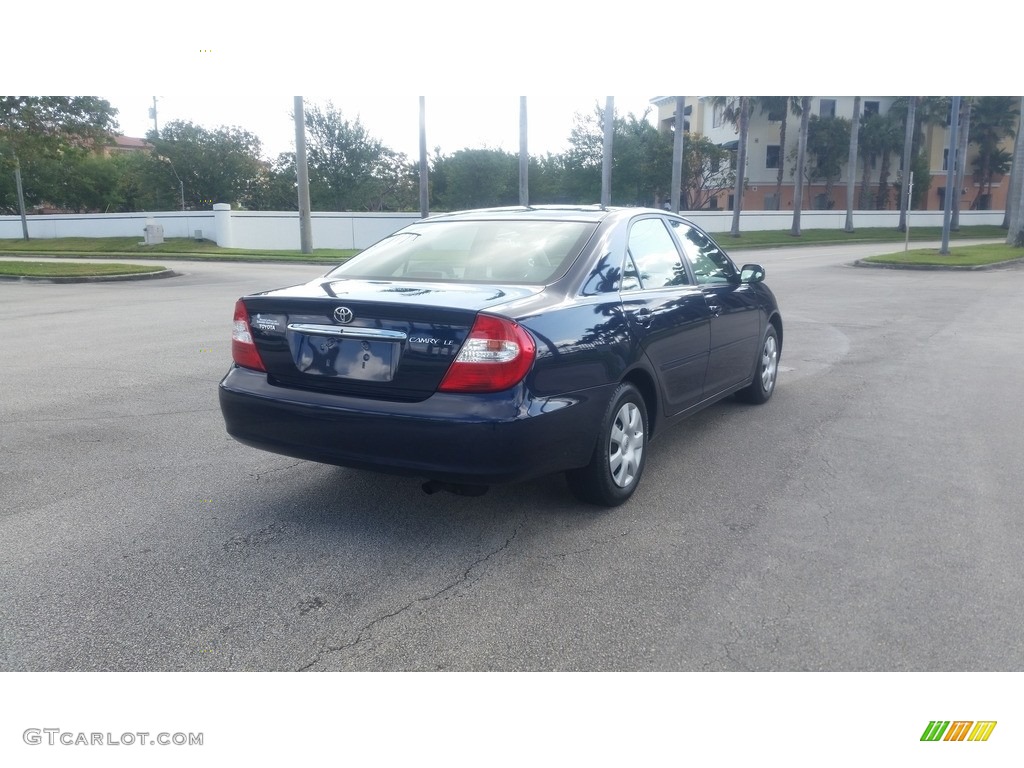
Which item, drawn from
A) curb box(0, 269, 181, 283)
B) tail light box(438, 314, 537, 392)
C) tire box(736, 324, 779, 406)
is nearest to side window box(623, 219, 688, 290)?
tail light box(438, 314, 537, 392)

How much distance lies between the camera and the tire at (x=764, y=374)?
709 centimetres

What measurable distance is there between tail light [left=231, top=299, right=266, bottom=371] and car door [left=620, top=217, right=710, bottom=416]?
190 centimetres

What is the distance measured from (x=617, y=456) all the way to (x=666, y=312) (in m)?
0.98

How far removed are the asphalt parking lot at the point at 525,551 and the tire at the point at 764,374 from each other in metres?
0.11

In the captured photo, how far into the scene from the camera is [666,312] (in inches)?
204

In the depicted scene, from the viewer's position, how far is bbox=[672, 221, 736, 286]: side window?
597 cm

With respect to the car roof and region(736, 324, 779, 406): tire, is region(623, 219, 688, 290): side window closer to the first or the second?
the car roof

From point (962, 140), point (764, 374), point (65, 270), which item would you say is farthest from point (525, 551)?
point (962, 140)

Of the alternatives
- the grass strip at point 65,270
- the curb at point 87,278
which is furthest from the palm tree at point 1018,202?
the grass strip at point 65,270

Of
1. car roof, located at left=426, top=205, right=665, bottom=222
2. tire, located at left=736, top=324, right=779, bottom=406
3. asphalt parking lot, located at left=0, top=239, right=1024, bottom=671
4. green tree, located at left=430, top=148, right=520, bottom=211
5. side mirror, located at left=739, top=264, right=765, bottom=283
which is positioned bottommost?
asphalt parking lot, located at left=0, top=239, right=1024, bottom=671

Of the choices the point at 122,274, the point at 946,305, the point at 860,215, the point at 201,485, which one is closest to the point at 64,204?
the point at 122,274

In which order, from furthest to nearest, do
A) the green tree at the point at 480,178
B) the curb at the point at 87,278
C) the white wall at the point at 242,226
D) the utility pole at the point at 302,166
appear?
the green tree at the point at 480,178 → the white wall at the point at 242,226 → the utility pole at the point at 302,166 → the curb at the point at 87,278

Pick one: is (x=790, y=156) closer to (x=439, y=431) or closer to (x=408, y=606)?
(x=439, y=431)

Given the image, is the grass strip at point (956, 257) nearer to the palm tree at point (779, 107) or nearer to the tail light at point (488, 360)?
the palm tree at point (779, 107)
